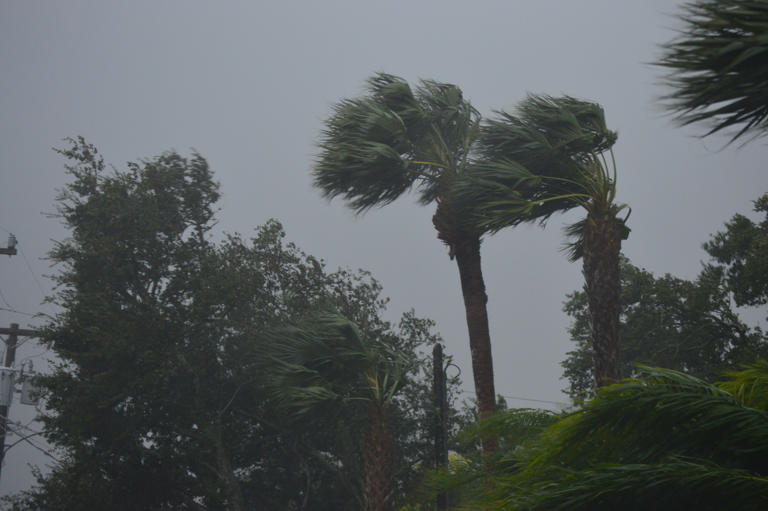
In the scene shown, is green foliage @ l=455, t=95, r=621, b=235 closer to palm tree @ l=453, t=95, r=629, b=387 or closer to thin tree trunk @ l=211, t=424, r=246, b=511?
palm tree @ l=453, t=95, r=629, b=387

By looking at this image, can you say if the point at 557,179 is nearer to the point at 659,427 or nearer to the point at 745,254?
the point at 659,427

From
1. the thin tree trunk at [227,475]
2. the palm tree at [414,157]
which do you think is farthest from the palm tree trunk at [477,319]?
the thin tree trunk at [227,475]

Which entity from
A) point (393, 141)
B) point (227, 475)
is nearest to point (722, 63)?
point (393, 141)

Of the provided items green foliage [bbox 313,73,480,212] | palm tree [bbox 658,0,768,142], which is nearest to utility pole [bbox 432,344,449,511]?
green foliage [bbox 313,73,480,212]

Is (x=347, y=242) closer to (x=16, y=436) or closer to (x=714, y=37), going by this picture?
(x=16, y=436)

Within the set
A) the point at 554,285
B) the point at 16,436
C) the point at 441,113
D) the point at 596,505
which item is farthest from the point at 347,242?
the point at 596,505

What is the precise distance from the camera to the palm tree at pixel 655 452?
3.11 m

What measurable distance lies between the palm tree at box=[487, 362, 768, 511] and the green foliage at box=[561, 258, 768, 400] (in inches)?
743

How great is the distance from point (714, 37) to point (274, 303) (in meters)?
19.3

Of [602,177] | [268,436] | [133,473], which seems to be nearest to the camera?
[602,177]

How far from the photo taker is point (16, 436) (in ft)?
78.8

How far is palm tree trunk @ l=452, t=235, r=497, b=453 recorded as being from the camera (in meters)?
11.1

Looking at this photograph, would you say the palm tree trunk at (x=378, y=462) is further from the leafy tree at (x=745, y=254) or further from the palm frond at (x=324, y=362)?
the leafy tree at (x=745, y=254)

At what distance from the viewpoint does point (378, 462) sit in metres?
12.7
